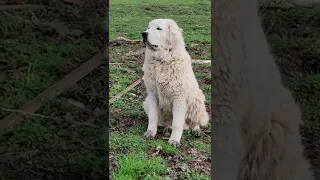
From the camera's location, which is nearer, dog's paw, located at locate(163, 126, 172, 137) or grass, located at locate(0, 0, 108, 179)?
dog's paw, located at locate(163, 126, 172, 137)

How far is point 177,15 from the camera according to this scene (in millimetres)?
3113

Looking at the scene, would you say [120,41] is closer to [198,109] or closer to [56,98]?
Answer: [198,109]

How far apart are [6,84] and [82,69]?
567 mm

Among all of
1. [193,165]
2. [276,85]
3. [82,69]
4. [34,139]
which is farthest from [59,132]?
[276,85]

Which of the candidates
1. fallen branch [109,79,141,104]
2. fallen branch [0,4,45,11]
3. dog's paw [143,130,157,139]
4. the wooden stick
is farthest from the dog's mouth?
fallen branch [0,4,45,11]

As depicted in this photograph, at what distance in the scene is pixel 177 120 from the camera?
3.25 metres

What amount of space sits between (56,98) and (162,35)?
1227 millimetres

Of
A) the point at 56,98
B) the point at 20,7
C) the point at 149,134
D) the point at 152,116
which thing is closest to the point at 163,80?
the point at 152,116

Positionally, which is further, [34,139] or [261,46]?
[34,139]

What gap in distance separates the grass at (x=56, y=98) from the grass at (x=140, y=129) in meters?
0.37

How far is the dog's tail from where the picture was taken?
3.15 meters

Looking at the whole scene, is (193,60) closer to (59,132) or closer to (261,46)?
(261,46)

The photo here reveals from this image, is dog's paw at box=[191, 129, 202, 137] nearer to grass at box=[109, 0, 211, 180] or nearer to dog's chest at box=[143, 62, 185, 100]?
grass at box=[109, 0, 211, 180]

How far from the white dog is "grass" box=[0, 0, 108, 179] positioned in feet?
1.34
